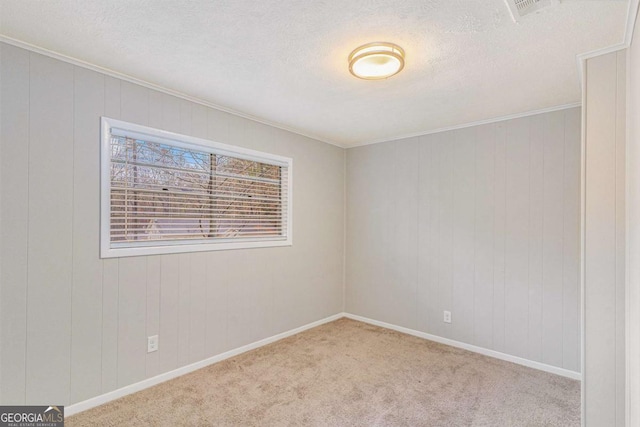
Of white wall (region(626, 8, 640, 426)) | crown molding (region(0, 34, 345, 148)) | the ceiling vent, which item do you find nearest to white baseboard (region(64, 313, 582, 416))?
white wall (region(626, 8, 640, 426))

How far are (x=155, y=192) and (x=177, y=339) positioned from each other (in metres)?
1.21

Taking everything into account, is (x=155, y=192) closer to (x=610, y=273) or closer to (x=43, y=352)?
(x=43, y=352)

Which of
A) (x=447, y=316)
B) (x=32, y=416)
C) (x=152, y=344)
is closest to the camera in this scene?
(x=32, y=416)

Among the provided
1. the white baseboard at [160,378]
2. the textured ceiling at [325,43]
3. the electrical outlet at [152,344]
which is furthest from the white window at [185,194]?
the white baseboard at [160,378]

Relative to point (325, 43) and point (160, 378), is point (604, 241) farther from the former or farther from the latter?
point (160, 378)

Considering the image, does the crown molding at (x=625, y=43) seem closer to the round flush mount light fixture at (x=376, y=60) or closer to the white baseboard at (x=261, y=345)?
the round flush mount light fixture at (x=376, y=60)

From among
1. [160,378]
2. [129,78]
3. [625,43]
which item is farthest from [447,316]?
[129,78]

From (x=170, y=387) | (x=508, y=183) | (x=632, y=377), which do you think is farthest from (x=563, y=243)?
(x=170, y=387)

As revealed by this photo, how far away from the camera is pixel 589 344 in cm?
198

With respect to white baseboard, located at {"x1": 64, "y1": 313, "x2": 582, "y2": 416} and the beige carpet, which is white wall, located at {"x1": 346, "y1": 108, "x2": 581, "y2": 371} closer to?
white baseboard, located at {"x1": 64, "y1": 313, "x2": 582, "y2": 416}

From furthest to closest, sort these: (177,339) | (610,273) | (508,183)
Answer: (508,183) < (177,339) < (610,273)

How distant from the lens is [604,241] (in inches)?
75.8

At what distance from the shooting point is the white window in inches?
92.6

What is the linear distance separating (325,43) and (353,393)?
94.8 inches
